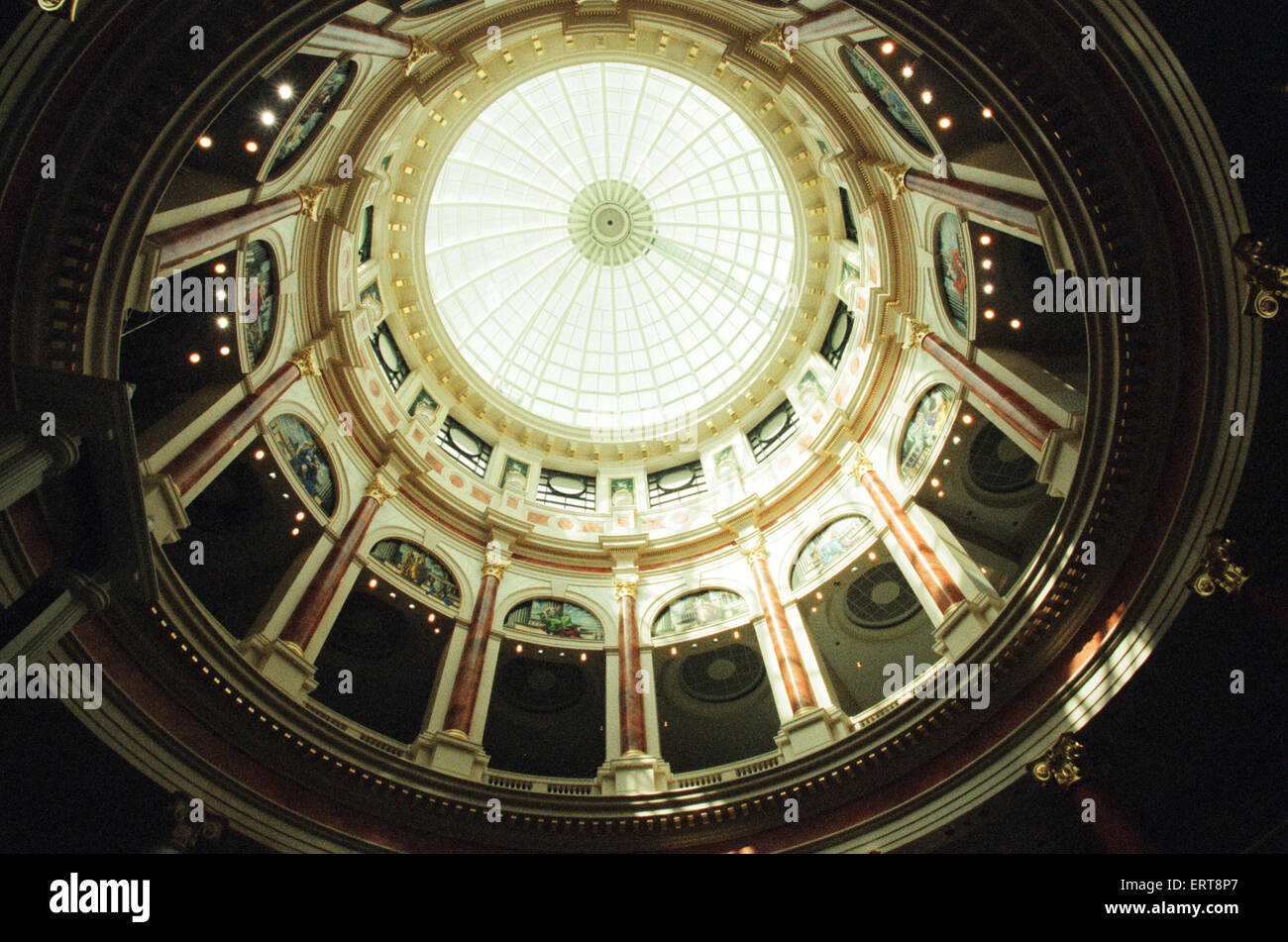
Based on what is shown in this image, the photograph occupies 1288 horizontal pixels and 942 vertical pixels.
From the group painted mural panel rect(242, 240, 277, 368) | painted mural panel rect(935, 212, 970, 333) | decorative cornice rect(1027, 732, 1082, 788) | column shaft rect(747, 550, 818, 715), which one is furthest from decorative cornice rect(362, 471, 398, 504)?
decorative cornice rect(1027, 732, 1082, 788)

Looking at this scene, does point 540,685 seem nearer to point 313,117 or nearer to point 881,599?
point 881,599

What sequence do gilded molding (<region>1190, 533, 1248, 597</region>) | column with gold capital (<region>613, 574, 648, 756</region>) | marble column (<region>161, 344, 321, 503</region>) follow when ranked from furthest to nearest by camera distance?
column with gold capital (<region>613, 574, 648, 756</region>), marble column (<region>161, 344, 321, 503</region>), gilded molding (<region>1190, 533, 1248, 597</region>)

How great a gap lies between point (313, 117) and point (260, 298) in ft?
17.2

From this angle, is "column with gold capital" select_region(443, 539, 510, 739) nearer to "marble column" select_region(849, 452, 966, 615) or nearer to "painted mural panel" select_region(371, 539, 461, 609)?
"painted mural panel" select_region(371, 539, 461, 609)

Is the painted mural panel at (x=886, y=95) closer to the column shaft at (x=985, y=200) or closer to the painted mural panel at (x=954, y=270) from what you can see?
the column shaft at (x=985, y=200)

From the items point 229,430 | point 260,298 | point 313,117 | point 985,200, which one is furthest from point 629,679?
point 313,117

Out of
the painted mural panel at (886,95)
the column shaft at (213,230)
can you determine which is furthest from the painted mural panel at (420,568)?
the painted mural panel at (886,95)

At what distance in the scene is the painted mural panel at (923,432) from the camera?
22.9m

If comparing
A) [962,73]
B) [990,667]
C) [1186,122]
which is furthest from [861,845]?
[962,73]

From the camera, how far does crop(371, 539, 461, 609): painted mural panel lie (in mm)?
25016

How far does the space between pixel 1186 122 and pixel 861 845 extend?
46.6 feet

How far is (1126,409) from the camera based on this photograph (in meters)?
13.9

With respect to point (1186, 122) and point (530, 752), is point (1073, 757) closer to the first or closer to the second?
point (1186, 122)

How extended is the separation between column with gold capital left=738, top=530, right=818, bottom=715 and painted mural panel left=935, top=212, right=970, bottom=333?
9.93 meters
